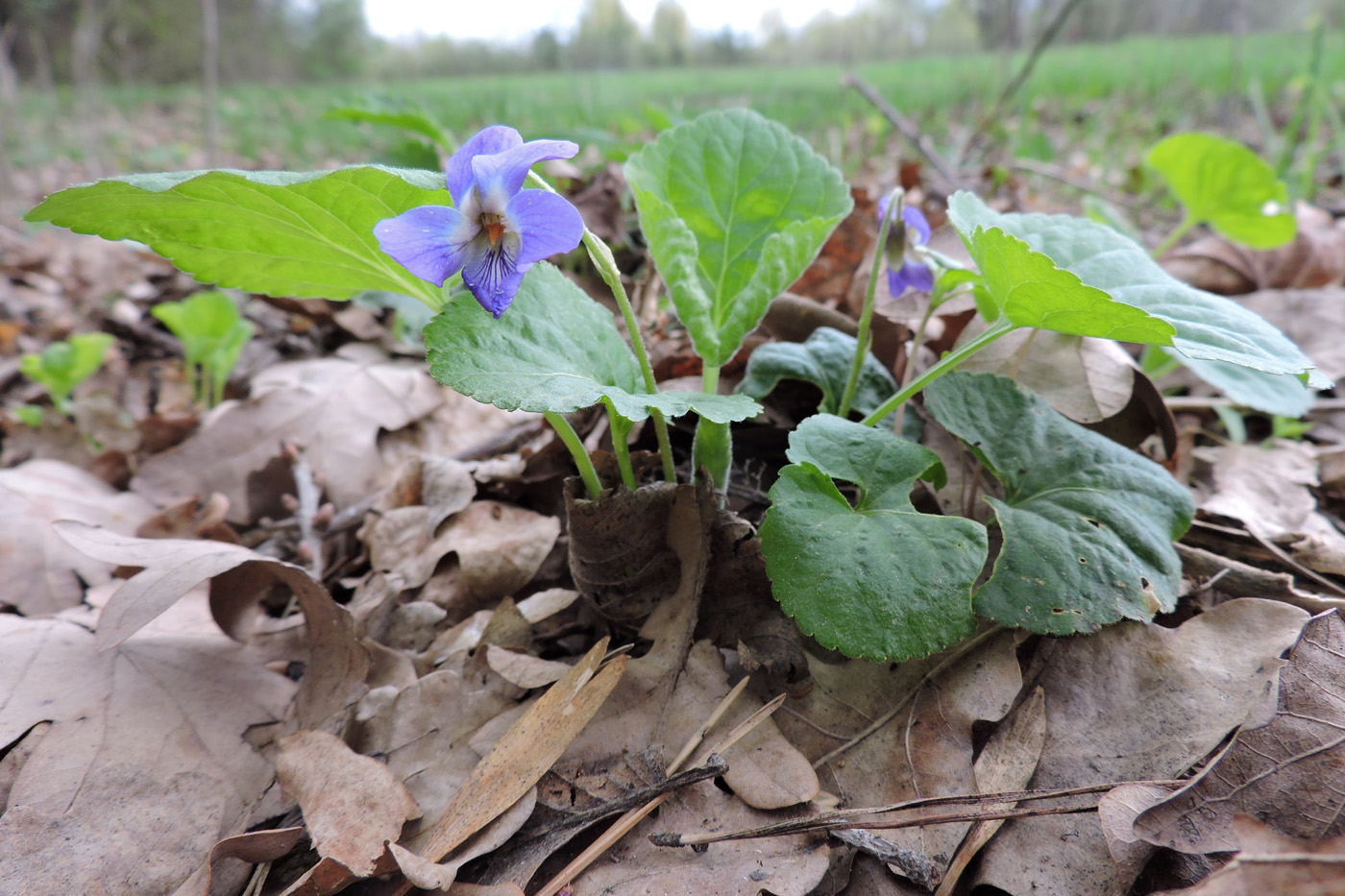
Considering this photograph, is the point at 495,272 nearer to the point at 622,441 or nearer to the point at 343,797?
the point at 622,441

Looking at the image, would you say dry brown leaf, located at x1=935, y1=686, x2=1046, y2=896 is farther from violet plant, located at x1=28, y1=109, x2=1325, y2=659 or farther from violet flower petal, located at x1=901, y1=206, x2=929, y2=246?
violet flower petal, located at x1=901, y1=206, x2=929, y2=246

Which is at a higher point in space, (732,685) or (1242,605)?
(1242,605)

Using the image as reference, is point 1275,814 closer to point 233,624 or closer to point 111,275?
point 233,624

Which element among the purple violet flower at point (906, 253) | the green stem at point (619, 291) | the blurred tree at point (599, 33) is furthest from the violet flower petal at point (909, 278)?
the blurred tree at point (599, 33)

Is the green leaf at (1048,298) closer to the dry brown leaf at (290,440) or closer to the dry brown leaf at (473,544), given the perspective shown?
the dry brown leaf at (473,544)

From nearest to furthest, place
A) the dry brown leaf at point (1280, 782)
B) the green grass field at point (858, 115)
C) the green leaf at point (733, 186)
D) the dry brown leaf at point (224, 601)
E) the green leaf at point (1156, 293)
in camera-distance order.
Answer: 1. the dry brown leaf at point (1280, 782)
2. the green leaf at point (1156, 293)
3. the dry brown leaf at point (224, 601)
4. the green leaf at point (733, 186)
5. the green grass field at point (858, 115)

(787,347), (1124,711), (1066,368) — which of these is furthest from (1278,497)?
(787,347)

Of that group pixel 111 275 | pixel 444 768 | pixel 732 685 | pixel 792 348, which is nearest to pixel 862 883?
pixel 732 685
